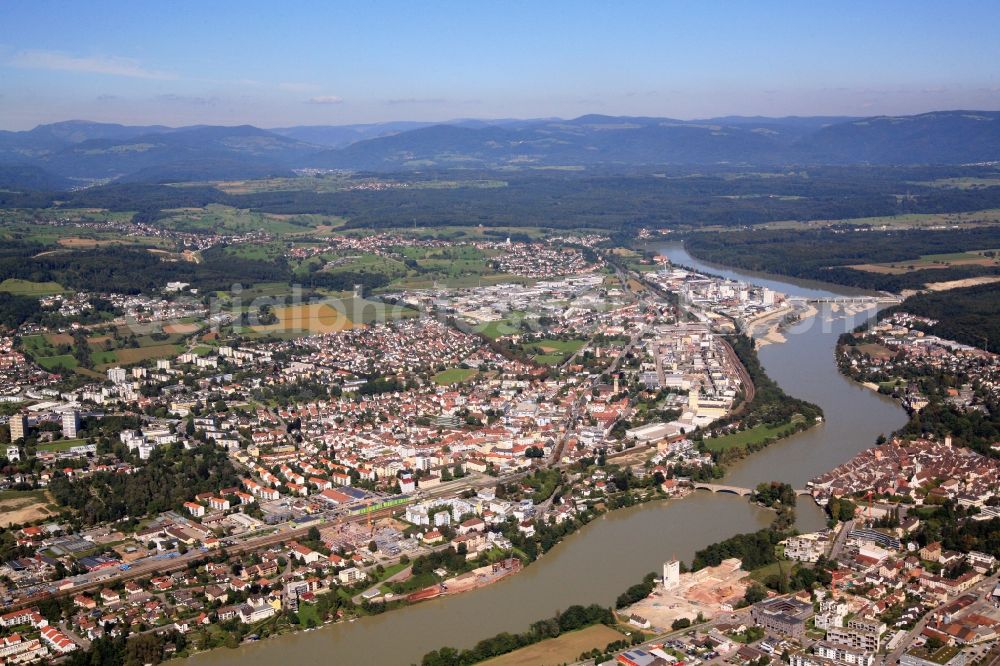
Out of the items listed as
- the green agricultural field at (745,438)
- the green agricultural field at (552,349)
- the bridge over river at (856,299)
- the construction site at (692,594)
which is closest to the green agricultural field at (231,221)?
the bridge over river at (856,299)

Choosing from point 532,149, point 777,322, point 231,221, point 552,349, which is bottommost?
point 552,349

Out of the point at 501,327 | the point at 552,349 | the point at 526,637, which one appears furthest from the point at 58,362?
the point at 526,637

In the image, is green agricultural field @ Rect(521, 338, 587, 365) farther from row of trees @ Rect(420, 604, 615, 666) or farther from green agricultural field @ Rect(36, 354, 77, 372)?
row of trees @ Rect(420, 604, 615, 666)

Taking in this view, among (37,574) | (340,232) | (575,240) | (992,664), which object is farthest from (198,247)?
(992,664)

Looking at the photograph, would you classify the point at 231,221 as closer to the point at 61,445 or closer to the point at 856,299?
the point at 856,299

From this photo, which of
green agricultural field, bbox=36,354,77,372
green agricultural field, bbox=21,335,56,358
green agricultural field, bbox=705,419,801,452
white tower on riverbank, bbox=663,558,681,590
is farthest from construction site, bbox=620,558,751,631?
green agricultural field, bbox=21,335,56,358

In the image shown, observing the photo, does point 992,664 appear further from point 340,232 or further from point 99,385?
point 340,232
